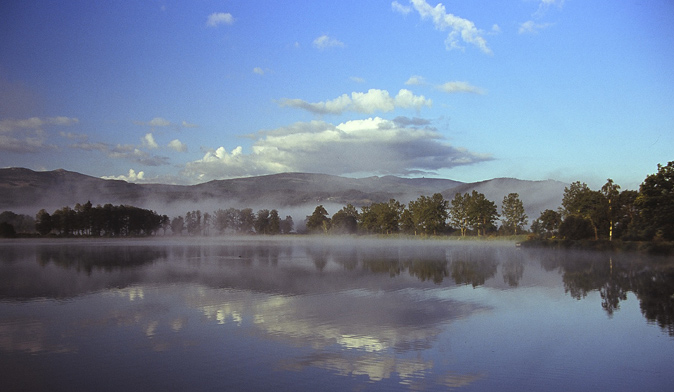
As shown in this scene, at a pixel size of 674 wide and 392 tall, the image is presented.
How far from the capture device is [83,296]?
20250 millimetres

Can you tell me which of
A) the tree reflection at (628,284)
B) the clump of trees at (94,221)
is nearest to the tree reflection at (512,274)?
the tree reflection at (628,284)

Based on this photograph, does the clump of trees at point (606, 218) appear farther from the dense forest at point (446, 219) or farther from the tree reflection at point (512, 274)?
the tree reflection at point (512, 274)

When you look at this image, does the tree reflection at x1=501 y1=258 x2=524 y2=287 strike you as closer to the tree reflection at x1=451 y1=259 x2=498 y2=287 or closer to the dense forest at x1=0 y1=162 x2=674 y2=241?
the tree reflection at x1=451 y1=259 x2=498 y2=287

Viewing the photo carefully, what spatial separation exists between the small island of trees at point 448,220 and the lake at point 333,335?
23.9 m

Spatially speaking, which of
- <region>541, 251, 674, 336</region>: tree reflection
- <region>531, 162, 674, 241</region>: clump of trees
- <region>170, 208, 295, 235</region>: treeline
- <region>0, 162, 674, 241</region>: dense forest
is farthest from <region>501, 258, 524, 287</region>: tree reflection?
<region>170, 208, 295, 235</region>: treeline

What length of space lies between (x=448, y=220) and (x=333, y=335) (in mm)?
117813

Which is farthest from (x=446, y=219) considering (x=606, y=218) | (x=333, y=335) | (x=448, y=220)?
(x=333, y=335)

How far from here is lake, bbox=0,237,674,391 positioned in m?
10.1

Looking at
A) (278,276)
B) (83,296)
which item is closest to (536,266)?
(278,276)

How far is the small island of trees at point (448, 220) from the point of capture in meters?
44.0

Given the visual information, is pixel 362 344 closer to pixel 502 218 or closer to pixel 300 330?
pixel 300 330

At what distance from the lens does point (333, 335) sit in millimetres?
13562

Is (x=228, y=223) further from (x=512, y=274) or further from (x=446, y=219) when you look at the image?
(x=512, y=274)

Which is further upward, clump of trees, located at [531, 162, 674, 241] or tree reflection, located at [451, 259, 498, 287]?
clump of trees, located at [531, 162, 674, 241]
